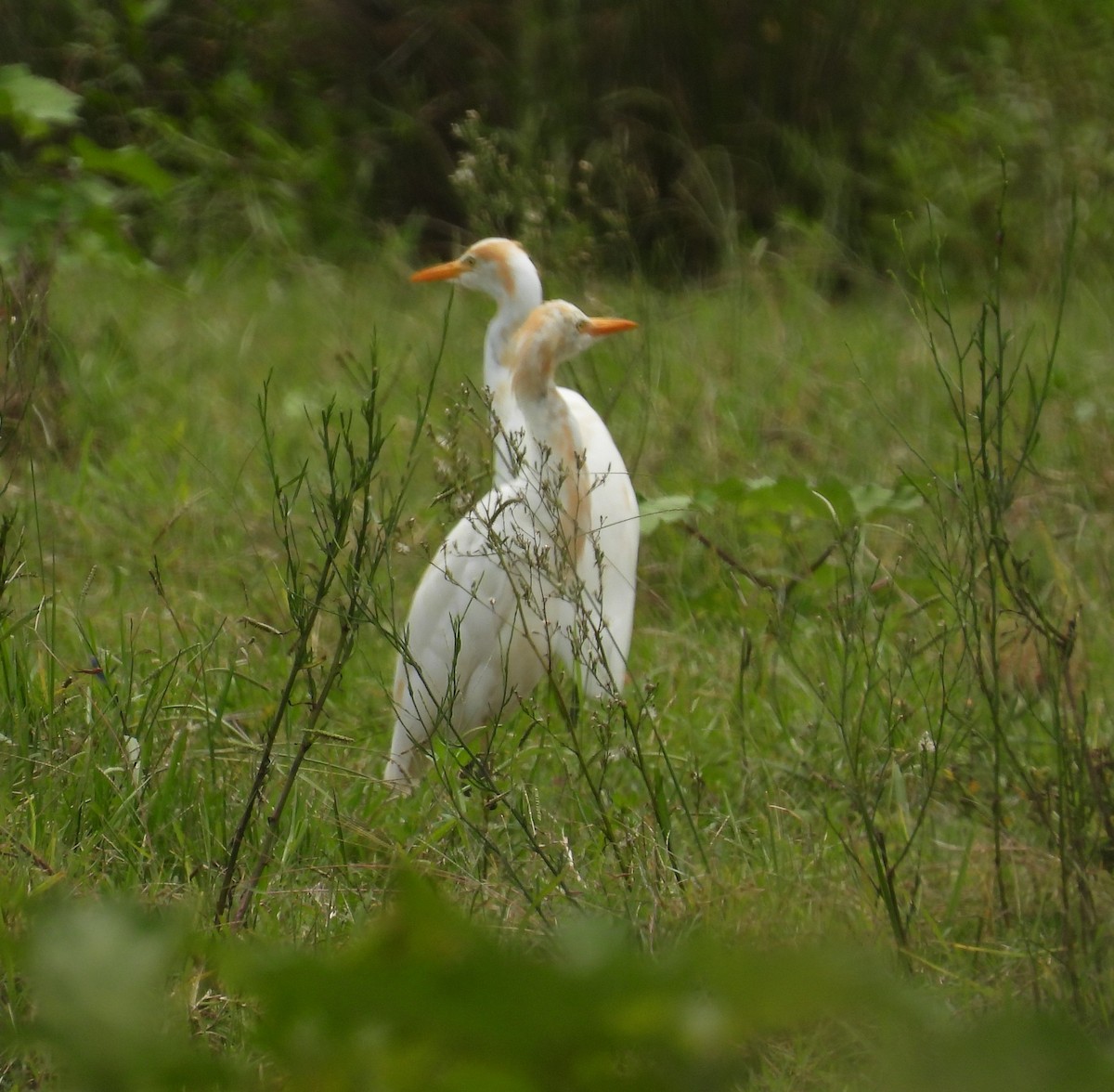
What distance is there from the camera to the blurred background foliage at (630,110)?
19.9ft

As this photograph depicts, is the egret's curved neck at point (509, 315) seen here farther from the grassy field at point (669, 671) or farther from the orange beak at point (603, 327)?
the orange beak at point (603, 327)

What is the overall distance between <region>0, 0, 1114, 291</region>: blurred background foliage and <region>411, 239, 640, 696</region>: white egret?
106 inches

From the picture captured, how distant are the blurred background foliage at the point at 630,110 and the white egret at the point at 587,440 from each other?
8.81 feet

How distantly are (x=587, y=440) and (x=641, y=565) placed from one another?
812 millimetres

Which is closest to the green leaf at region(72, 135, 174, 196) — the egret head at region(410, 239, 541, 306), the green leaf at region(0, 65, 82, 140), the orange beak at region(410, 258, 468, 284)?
the green leaf at region(0, 65, 82, 140)

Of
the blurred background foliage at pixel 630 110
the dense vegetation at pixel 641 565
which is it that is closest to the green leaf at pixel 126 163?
the dense vegetation at pixel 641 565

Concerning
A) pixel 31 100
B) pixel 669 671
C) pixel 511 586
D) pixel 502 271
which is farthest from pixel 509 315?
pixel 31 100

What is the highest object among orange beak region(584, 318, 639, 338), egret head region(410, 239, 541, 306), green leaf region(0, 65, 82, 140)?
green leaf region(0, 65, 82, 140)

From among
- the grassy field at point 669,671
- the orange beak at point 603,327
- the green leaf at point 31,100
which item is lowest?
the grassy field at point 669,671

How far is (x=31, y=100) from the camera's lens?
11.5ft

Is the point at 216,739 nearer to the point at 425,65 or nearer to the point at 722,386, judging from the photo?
the point at 722,386

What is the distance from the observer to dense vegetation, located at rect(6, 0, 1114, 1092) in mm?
723

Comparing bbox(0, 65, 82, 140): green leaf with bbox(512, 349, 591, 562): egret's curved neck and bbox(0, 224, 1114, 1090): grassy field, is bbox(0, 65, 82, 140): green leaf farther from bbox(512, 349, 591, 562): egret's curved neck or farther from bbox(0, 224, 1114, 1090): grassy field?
bbox(512, 349, 591, 562): egret's curved neck

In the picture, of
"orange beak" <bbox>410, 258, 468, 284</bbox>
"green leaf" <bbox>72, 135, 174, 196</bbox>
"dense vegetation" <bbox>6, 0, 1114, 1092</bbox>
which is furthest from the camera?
"green leaf" <bbox>72, 135, 174, 196</bbox>
